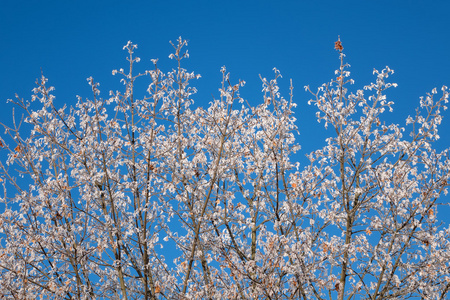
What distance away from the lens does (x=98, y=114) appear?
8.61 meters

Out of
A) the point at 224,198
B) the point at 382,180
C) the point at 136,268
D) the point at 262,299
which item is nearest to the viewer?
the point at 262,299

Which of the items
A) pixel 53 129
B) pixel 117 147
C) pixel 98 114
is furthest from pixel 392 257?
pixel 53 129

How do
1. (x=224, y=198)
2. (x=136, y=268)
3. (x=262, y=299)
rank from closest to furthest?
1. (x=262, y=299)
2. (x=136, y=268)
3. (x=224, y=198)

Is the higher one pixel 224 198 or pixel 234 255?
pixel 224 198

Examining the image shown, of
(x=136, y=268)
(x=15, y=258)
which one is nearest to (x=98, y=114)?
(x=136, y=268)

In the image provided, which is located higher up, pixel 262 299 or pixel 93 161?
pixel 93 161

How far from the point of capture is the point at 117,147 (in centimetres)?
862

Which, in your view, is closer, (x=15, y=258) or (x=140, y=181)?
(x=140, y=181)

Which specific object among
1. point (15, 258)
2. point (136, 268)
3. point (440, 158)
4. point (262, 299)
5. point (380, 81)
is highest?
point (380, 81)

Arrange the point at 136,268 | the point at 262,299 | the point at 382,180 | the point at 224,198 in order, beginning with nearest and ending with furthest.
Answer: the point at 262,299 < the point at 136,268 < the point at 382,180 < the point at 224,198

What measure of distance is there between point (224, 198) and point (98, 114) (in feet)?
10.4

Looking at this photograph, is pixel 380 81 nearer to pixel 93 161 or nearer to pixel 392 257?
pixel 392 257

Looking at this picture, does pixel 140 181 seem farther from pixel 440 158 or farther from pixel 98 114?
pixel 440 158

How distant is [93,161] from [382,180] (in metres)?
5.56
